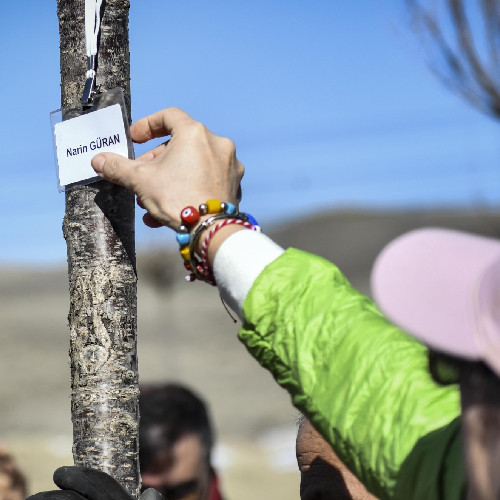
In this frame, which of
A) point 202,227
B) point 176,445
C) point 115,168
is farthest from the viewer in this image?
point 176,445

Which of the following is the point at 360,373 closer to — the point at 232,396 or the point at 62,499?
the point at 62,499

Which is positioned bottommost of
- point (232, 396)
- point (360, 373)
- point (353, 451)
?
point (232, 396)

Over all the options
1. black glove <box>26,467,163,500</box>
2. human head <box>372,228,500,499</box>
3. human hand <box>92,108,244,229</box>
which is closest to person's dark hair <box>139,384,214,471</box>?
black glove <box>26,467,163,500</box>

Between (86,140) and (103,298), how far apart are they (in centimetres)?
36

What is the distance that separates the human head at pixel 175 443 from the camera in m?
3.14

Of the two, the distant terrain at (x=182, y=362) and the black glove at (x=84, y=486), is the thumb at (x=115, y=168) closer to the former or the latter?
the black glove at (x=84, y=486)

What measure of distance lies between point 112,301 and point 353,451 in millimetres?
895

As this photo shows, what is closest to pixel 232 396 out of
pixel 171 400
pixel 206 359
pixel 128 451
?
pixel 206 359

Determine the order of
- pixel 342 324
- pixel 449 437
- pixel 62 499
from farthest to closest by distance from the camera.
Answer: pixel 62 499
pixel 342 324
pixel 449 437

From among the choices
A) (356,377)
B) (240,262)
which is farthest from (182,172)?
(356,377)

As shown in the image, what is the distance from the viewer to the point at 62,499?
161cm

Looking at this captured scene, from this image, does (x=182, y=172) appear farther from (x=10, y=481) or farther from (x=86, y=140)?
(x=10, y=481)

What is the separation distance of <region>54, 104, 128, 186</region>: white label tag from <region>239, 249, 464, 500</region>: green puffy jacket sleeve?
62 cm

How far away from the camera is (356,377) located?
3.97ft
